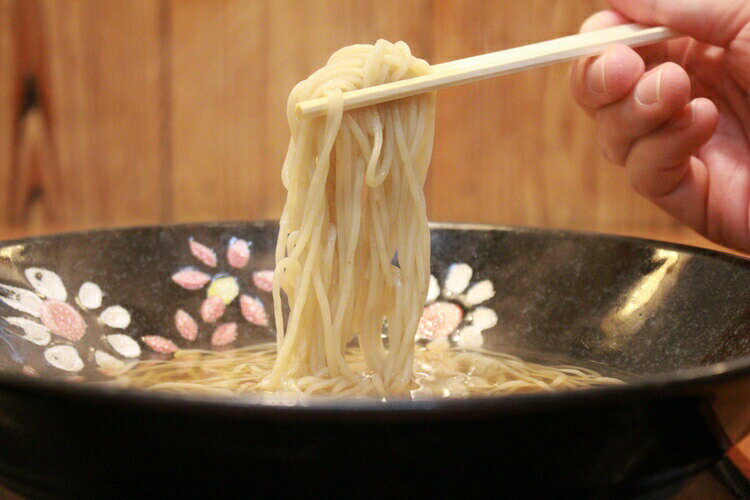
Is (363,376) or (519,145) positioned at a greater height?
(519,145)

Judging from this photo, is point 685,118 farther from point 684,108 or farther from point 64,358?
point 64,358

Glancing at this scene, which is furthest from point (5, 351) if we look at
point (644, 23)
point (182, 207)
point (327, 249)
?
point (182, 207)

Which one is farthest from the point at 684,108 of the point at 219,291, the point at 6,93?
the point at 6,93

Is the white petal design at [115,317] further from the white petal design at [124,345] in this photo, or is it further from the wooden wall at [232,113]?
the wooden wall at [232,113]

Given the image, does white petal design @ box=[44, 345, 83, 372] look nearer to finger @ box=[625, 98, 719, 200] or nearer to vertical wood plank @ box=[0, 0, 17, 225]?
finger @ box=[625, 98, 719, 200]

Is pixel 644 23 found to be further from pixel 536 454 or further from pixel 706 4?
pixel 536 454

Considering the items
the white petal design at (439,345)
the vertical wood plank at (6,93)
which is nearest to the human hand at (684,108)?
the white petal design at (439,345)

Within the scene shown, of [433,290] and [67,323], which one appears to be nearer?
[67,323]
